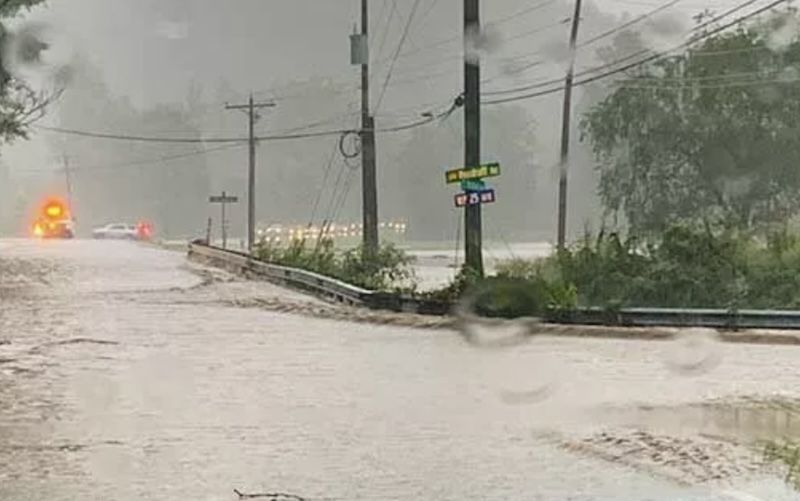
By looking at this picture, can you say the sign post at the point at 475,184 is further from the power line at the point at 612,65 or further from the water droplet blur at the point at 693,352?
the power line at the point at 612,65

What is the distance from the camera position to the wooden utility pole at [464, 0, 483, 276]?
1018 inches

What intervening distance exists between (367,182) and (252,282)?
6.73m

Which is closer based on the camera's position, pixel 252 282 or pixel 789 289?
pixel 789 289

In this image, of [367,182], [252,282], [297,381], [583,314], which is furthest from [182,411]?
[367,182]

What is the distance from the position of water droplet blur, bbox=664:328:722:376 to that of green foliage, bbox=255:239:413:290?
28.5ft

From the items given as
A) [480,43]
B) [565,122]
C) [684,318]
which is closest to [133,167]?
[565,122]

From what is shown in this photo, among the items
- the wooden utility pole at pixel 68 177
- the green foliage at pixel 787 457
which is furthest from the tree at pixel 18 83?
the wooden utility pole at pixel 68 177

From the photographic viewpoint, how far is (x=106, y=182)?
261ft

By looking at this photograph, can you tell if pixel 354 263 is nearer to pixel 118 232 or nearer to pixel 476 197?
pixel 476 197

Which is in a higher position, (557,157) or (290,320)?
(557,157)

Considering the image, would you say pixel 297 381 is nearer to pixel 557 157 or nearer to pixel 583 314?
pixel 583 314

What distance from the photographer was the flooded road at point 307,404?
9.20 m

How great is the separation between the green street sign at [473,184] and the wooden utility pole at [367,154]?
959 centimetres

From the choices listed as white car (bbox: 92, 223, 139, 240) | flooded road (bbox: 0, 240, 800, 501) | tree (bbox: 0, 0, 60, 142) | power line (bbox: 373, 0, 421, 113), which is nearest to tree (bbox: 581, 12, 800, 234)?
power line (bbox: 373, 0, 421, 113)
